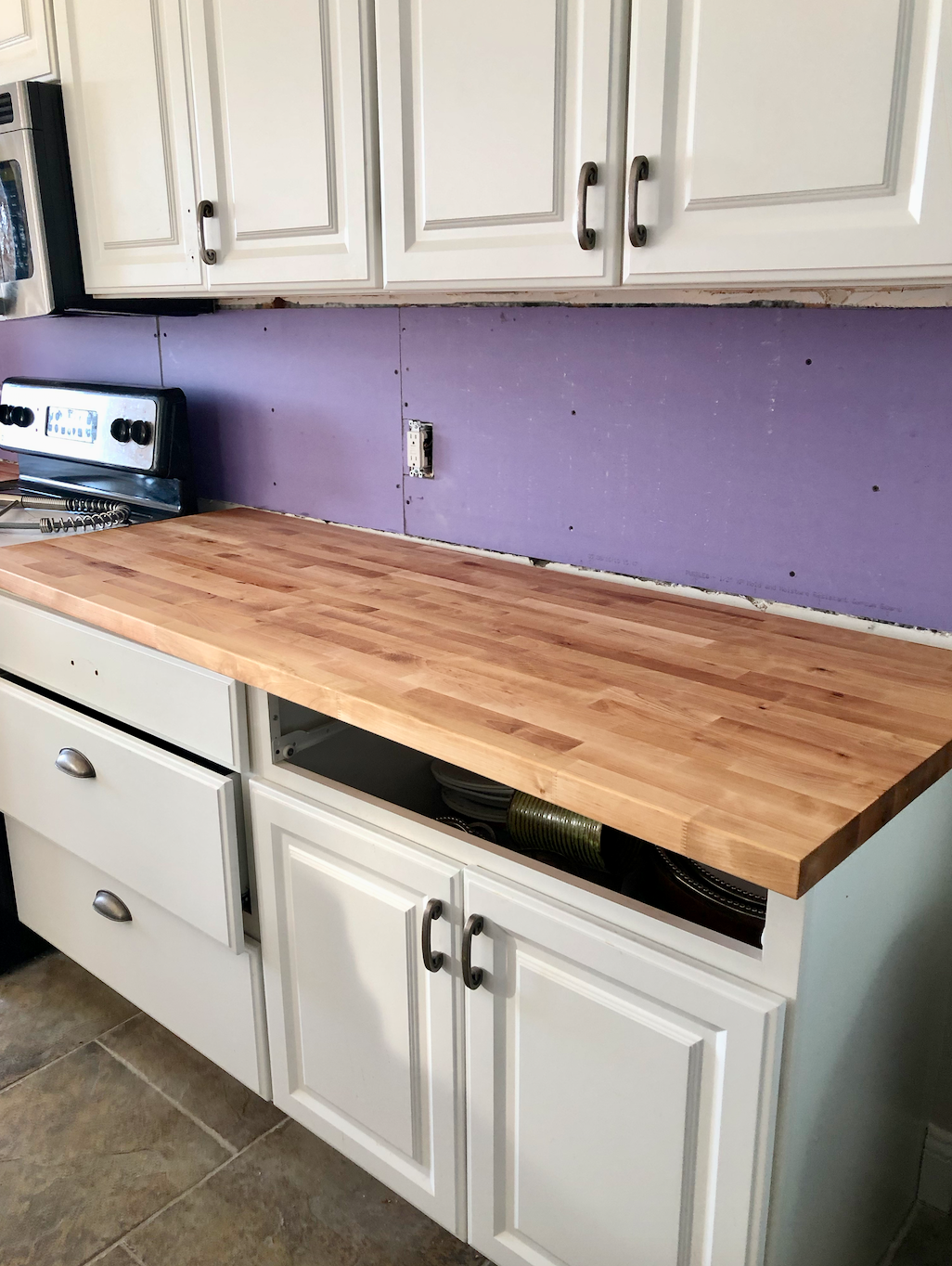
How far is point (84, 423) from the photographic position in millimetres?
2154

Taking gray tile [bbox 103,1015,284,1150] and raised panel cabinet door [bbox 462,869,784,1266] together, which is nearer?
raised panel cabinet door [bbox 462,869,784,1266]

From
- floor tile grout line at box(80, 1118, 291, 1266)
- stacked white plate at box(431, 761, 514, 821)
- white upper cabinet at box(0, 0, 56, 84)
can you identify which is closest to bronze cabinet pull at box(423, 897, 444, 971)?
stacked white plate at box(431, 761, 514, 821)

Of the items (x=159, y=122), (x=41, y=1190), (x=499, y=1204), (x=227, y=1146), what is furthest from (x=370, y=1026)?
(x=159, y=122)

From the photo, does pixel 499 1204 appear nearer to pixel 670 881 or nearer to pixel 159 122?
pixel 670 881

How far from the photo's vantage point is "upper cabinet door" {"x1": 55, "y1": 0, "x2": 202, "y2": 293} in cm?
163

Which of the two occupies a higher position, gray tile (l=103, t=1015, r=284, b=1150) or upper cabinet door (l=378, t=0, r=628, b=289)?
upper cabinet door (l=378, t=0, r=628, b=289)

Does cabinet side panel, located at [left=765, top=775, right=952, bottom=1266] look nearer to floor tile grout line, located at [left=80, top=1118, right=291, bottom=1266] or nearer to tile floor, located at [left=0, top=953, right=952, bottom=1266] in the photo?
tile floor, located at [left=0, top=953, right=952, bottom=1266]

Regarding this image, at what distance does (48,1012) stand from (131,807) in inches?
27.8

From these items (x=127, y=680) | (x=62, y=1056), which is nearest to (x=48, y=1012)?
(x=62, y=1056)

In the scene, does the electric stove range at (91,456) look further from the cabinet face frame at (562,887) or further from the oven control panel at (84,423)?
the cabinet face frame at (562,887)

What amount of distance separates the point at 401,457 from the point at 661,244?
0.82 metres

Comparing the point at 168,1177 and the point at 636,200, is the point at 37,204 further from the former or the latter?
the point at 168,1177

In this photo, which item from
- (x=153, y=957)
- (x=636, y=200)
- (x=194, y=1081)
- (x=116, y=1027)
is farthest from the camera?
(x=116, y=1027)

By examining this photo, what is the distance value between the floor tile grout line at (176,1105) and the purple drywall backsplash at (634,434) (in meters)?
1.09
